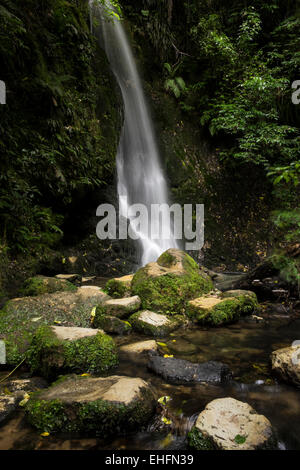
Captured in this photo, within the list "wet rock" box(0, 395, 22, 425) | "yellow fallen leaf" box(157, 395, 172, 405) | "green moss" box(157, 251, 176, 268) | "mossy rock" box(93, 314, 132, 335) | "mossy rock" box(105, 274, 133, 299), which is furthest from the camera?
"green moss" box(157, 251, 176, 268)

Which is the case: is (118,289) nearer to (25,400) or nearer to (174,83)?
(25,400)

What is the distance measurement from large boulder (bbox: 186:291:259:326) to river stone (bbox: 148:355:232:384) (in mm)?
1340

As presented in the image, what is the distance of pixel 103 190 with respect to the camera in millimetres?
7941

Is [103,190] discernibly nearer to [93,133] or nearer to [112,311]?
[93,133]

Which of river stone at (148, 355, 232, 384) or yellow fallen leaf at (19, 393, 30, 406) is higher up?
yellow fallen leaf at (19, 393, 30, 406)

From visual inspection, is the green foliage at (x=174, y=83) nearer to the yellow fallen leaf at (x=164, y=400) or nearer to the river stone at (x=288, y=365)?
the river stone at (x=288, y=365)

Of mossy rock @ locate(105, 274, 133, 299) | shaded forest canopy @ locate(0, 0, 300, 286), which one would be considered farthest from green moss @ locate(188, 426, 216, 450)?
mossy rock @ locate(105, 274, 133, 299)

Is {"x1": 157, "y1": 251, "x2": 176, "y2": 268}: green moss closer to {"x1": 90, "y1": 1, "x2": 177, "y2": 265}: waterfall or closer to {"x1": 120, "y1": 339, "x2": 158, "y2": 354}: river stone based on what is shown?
{"x1": 120, "y1": 339, "x2": 158, "y2": 354}: river stone

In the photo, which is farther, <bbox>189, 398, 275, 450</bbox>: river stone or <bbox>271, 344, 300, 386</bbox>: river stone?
<bbox>271, 344, 300, 386</bbox>: river stone

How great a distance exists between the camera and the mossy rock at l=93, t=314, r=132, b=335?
3936mm

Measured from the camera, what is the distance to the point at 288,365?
2.70m

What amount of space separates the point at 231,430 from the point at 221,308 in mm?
2610

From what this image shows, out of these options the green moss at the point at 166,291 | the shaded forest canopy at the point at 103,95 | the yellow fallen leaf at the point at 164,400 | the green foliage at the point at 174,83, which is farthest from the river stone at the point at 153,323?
the green foliage at the point at 174,83

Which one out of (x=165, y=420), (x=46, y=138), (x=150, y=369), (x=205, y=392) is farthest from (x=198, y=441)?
(x=46, y=138)
